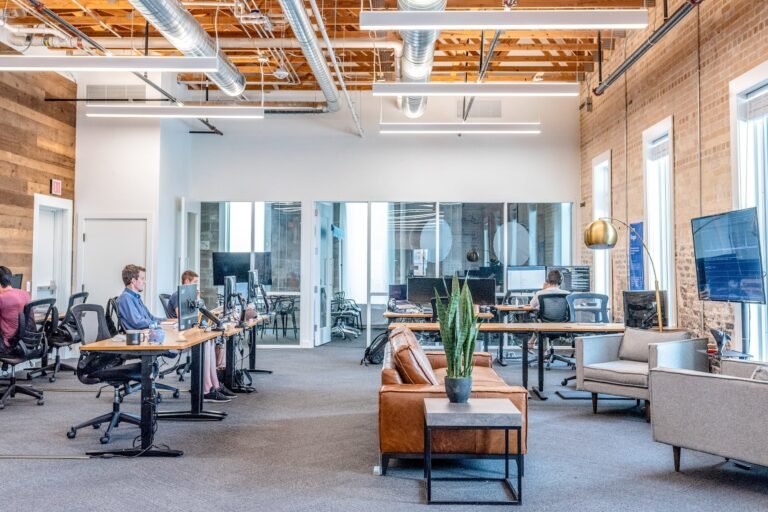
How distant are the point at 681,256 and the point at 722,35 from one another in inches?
84.3

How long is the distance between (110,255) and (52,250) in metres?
0.75

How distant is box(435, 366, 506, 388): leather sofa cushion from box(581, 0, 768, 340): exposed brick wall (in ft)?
7.42

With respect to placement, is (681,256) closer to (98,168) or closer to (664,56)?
(664,56)

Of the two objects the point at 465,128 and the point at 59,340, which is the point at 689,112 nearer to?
the point at 465,128

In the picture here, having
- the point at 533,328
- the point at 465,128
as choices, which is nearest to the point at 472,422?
the point at 533,328

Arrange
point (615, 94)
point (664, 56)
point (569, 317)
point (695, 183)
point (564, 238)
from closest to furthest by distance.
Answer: point (695, 183)
point (664, 56)
point (569, 317)
point (615, 94)
point (564, 238)

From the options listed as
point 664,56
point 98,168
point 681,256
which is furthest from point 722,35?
point 98,168

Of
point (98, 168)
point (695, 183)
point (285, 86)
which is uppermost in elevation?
point (285, 86)

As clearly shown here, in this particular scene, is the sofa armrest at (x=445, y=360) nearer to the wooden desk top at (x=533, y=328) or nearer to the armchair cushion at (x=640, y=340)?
the wooden desk top at (x=533, y=328)

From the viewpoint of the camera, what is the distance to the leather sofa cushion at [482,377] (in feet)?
14.1

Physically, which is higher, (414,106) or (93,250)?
(414,106)

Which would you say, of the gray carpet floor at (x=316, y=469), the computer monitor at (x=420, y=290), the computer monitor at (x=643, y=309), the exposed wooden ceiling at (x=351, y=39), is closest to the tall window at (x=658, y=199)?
the computer monitor at (x=643, y=309)

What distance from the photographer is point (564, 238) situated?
10336 mm

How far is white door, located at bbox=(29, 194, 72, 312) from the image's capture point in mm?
8234
